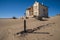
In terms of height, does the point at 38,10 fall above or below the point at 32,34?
above

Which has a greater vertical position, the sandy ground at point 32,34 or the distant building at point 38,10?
the distant building at point 38,10

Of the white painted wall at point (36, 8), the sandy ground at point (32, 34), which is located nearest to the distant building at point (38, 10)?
the white painted wall at point (36, 8)

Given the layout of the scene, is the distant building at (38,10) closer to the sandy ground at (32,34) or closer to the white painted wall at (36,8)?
the white painted wall at (36,8)

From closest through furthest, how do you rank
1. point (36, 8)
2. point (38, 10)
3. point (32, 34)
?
1. point (32, 34)
2. point (38, 10)
3. point (36, 8)

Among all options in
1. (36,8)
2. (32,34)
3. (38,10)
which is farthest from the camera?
(36,8)

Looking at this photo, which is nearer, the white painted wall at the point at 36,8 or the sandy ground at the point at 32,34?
the sandy ground at the point at 32,34

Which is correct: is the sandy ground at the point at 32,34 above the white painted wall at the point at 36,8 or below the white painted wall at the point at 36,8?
below

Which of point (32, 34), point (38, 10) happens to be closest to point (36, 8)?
point (38, 10)

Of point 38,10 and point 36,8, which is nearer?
point 38,10

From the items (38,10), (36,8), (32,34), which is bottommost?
(32,34)

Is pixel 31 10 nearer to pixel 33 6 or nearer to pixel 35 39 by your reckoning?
pixel 33 6

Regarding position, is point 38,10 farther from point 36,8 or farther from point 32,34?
point 32,34

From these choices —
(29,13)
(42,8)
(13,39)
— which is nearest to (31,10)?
(29,13)

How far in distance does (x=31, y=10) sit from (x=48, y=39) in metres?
37.4
